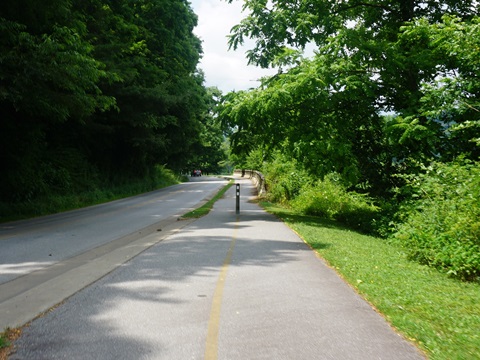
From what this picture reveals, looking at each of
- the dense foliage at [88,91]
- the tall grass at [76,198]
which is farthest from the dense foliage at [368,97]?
the tall grass at [76,198]

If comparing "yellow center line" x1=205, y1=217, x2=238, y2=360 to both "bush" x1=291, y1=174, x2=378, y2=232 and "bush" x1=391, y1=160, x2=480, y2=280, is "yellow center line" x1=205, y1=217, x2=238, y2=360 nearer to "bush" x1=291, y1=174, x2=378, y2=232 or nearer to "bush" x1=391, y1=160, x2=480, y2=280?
"bush" x1=391, y1=160, x2=480, y2=280

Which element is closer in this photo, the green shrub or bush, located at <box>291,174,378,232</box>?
bush, located at <box>291,174,378,232</box>

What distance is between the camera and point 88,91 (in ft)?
67.2

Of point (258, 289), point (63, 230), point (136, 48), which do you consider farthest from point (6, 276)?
point (136, 48)

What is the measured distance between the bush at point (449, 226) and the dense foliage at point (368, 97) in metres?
0.16

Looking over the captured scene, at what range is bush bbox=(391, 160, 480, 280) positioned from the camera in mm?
7840

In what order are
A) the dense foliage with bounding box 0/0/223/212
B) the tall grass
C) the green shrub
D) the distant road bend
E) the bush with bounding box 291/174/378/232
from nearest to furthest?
the distant road bend, the dense foliage with bounding box 0/0/223/212, the bush with bounding box 291/174/378/232, the tall grass, the green shrub

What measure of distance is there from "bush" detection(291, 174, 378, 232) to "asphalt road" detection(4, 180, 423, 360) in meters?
8.90

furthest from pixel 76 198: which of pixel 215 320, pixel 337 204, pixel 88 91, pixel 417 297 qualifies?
pixel 417 297

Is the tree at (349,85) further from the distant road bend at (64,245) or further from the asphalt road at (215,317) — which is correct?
the asphalt road at (215,317)

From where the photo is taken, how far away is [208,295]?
5883 mm

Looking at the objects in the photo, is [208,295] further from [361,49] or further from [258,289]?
[361,49]

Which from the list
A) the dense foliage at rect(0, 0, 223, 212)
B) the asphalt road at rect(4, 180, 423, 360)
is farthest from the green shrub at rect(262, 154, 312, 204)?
the asphalt road at rect(4, 180, 423, 360)

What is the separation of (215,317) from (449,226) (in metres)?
6.53
